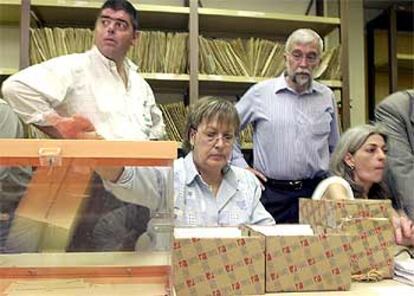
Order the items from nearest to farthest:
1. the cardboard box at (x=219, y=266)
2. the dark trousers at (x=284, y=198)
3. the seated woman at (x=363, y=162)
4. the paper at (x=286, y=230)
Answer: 1. the cardboard box at (x=219, y=266)
2. the paper at (x=286, y=230)
3. the seated woman at (x=363, y=162)
4. the dark trousers at (x=284, y=198)

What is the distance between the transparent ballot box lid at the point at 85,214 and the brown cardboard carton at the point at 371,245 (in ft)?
1.67

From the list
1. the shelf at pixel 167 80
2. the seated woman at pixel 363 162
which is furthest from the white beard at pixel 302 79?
the shelf at pixel 167 80

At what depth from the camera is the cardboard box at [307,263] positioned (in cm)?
119

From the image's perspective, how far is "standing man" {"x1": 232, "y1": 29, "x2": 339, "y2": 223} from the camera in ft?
7.76

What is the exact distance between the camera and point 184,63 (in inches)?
111

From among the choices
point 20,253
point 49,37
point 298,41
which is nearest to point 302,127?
point 298,41

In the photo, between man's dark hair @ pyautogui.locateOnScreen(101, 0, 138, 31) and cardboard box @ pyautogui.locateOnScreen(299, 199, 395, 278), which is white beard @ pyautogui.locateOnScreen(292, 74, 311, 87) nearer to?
man's dark hair @ pyautogui.locateOnScreen(101, 0, 138, 31)

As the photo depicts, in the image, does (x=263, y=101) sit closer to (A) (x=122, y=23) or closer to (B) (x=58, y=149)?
(A) (x=122, y=23)

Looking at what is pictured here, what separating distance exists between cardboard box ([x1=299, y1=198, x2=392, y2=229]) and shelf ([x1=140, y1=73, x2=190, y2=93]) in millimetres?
1523

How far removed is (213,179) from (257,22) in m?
1.50

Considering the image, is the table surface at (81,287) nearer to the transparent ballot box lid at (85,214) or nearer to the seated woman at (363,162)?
the transparent ballot box lid at (85,214)

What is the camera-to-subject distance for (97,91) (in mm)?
1736

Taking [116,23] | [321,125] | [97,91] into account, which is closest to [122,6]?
[116,23]

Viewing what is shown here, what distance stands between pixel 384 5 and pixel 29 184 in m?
3.44
